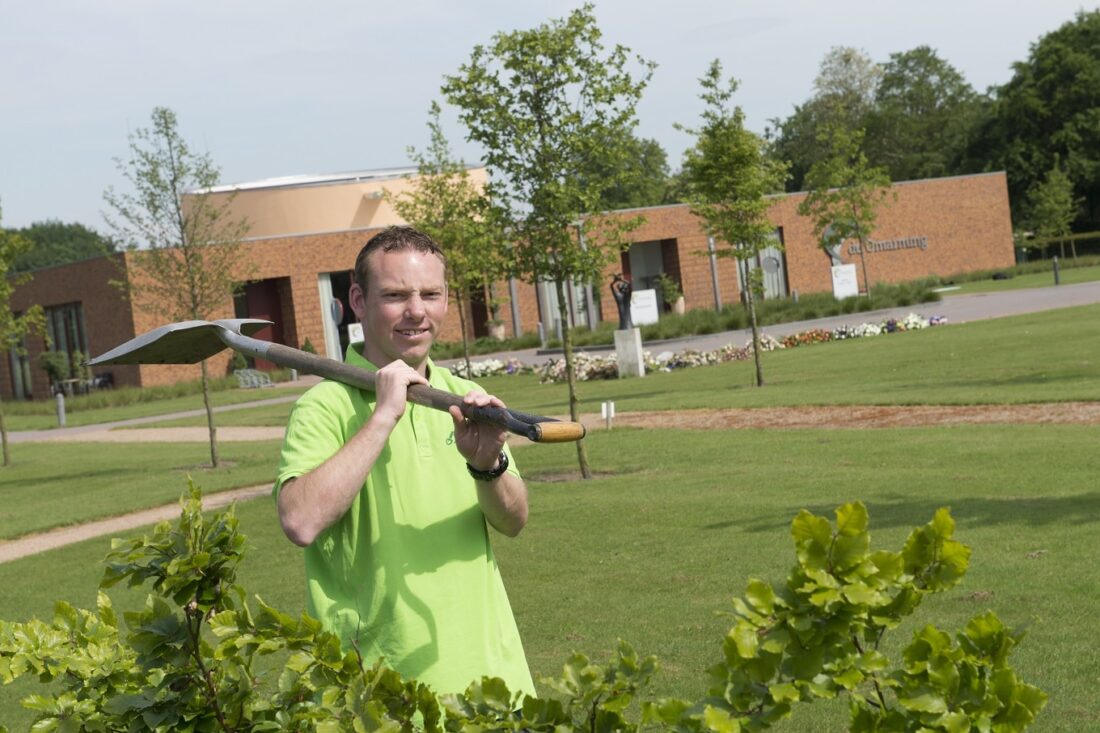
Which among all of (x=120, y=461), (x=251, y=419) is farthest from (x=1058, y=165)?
(x=120, y=461)

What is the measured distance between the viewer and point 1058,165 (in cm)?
7294

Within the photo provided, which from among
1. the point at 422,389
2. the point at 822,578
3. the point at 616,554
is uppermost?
the point at 422,389

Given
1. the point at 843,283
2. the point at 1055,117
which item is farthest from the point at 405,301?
the point at 1055,117

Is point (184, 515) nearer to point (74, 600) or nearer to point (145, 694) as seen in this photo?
point (145, 694)

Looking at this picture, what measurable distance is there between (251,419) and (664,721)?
2942cm

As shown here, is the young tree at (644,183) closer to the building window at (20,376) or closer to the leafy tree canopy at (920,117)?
the leafy tree canopy at (920,117)

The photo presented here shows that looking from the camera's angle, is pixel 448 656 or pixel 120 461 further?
pixel 120 461

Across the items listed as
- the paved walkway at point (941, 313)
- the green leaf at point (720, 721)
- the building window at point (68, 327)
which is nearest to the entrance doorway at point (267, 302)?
the building window at point (68, 327)

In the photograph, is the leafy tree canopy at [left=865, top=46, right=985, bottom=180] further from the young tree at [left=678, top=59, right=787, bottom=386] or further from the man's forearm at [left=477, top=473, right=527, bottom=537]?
the man's forearm at [left=477, top=473, right=527, bottom=537]

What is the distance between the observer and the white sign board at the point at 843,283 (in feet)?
158

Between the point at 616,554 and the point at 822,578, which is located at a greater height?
the point at 822,578

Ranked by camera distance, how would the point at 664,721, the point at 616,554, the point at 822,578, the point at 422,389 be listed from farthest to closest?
1. the point at 616,554
2. the point at 422,389
3. the point at 664,721
4. the point at 822,578

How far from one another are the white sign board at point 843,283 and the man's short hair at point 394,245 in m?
45.7

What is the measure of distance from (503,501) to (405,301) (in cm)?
51
